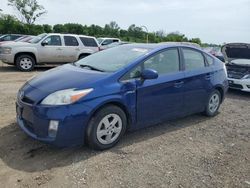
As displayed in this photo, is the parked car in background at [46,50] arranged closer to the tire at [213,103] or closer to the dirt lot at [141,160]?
the dirt lot at [141,160]

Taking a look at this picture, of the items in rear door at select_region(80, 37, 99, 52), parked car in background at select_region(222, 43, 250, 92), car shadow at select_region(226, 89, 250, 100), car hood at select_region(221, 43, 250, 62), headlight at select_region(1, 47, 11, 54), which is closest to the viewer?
car shadow at select_region(226, 89, 250, 100)

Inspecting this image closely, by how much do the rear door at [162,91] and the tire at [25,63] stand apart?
8887mm

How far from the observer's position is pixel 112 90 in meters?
4.20

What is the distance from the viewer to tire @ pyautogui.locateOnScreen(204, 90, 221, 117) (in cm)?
609

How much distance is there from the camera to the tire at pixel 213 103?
6.09 m

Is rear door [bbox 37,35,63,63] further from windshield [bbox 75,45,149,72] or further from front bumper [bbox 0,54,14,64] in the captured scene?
windshield [bbox 75,45,149,72]

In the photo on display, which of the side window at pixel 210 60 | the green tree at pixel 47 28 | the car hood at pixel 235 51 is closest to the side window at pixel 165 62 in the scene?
the side window at pixel 210 60

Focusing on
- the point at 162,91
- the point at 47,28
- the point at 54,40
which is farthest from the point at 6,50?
the point at 47,28

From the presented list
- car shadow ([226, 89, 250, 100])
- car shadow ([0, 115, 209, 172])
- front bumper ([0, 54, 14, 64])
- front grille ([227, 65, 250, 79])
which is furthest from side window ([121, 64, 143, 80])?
front bumper ([0, 54, 14, 64])

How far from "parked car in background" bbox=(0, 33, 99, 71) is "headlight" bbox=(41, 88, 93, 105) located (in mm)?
9324

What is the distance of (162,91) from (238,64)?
17.8 ft

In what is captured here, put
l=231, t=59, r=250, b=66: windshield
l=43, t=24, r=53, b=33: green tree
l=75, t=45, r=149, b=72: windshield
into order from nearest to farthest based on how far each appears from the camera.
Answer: l=75, t=45, r=149, b=72: windshield < l=231, t=59, r=250, b=66: windshield < l=43, t=24, r=53, b=33: green tree

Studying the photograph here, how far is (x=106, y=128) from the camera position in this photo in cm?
427

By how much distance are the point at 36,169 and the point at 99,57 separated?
2.30 m
